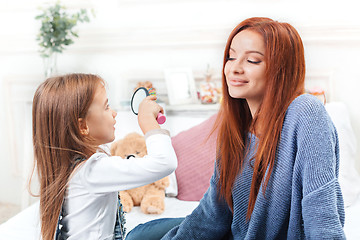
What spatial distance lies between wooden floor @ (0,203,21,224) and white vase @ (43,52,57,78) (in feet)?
3.45

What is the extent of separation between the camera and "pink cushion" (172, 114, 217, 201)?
193 centimetres

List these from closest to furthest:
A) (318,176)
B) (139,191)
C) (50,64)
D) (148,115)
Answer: (318,176)
(148,115)
(139,191)
(50,64)

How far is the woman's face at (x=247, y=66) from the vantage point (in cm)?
103

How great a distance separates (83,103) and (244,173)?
49 centimetres

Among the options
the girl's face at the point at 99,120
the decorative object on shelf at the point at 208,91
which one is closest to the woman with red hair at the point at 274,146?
the girl's face at the point at 99,120

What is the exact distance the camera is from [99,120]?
1188 mm

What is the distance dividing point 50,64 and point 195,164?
1.33 metres

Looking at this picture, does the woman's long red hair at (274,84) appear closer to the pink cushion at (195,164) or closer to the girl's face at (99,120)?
the girl's face at (99,120)

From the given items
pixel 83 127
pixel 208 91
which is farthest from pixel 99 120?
pixel 208 91

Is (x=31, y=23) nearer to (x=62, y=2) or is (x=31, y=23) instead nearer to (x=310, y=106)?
(x=62, y=2)

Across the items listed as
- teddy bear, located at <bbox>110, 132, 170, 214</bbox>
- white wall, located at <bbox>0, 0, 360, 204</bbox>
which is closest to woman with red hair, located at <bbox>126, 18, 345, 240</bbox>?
teddy bear, located at <bbox>110, 132, 170, 214</bbox>

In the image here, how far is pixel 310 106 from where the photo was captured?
95 centimetres

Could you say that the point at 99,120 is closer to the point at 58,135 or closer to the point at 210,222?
the point at 58,135

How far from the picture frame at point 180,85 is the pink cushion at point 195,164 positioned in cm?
36
